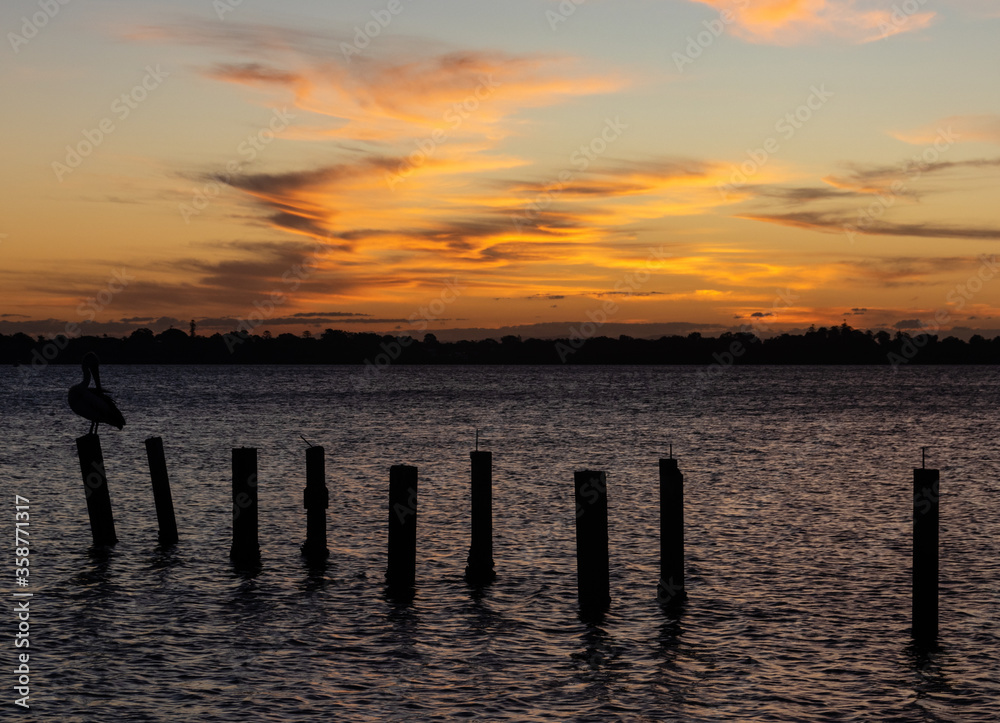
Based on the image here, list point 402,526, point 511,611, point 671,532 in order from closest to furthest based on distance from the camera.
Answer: point 671,532 → point 511,611 → point 402,526

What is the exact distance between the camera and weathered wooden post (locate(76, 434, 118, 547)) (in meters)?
18.8

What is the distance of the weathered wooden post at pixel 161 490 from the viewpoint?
1973 centimetres

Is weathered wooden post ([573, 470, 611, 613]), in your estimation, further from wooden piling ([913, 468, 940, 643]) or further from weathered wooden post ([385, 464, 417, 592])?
wooden piling ([913, 468, 940, 643])

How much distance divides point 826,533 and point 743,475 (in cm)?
1275

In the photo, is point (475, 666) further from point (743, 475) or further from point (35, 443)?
point (35, 443)

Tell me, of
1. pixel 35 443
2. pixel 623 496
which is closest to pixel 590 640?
pixel 623 496

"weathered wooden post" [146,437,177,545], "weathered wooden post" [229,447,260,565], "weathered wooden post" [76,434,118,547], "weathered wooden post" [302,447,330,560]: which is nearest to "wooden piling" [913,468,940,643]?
"weathered wooden post" [302,447,330,560]

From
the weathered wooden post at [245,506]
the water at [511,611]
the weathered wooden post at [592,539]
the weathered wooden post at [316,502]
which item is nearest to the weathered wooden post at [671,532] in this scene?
the water at [511,611]

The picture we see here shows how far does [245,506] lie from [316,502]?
51.4 inches

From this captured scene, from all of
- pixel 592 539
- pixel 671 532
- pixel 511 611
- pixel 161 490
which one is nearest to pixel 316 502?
Result: pixel 161 490

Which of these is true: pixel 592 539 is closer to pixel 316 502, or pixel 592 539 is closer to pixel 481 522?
pixel 481 522

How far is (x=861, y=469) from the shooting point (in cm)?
3984

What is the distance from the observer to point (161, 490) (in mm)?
20234

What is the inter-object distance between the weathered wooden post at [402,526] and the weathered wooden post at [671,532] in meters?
3.96
